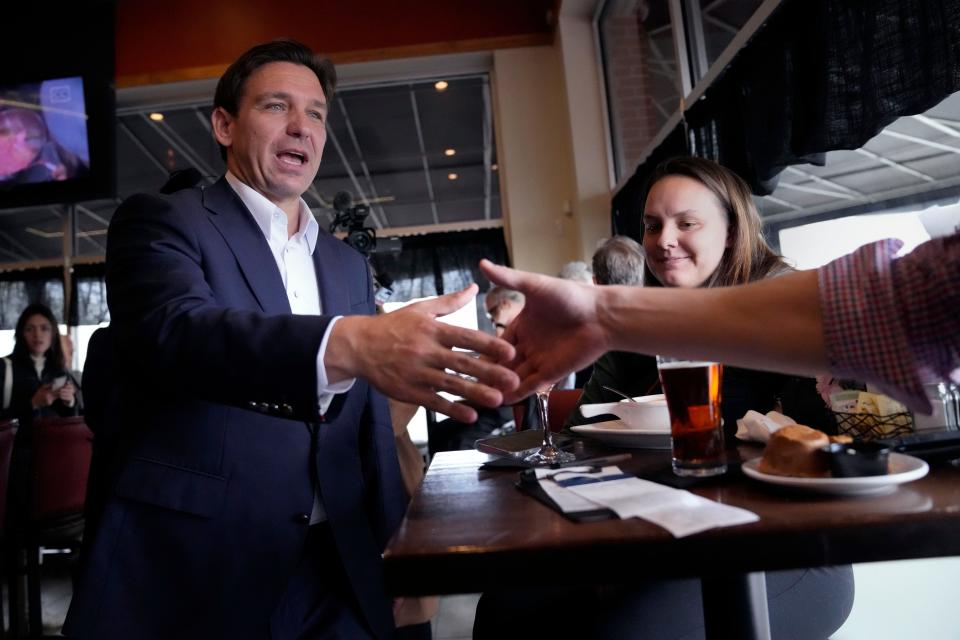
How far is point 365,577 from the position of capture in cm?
137

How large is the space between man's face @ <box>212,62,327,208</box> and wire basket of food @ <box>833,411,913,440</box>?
1.19 metres

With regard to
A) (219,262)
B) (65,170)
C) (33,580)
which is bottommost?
(33,580)

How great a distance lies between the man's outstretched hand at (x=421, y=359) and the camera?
91cm

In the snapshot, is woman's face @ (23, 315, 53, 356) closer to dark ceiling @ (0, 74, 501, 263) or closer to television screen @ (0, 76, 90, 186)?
television screen @ (0, 76, 90, 186)

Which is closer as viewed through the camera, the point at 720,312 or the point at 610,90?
the point at 720,312

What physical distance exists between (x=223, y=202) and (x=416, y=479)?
48.5 inches

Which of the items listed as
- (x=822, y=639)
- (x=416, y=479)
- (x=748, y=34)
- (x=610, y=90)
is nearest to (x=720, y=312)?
(x=822, y=639)

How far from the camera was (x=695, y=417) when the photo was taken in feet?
2.96

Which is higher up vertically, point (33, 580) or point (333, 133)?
point (333, 133)

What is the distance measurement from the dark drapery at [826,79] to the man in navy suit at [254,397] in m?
1.71

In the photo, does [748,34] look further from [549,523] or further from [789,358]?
[549,523]

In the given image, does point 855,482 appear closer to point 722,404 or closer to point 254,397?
point 254,397

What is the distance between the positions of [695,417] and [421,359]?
1.21 ft

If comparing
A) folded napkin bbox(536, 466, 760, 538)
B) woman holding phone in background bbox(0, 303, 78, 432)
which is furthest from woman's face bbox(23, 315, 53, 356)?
folded napkin bbox(536, 466, 760, 538)
